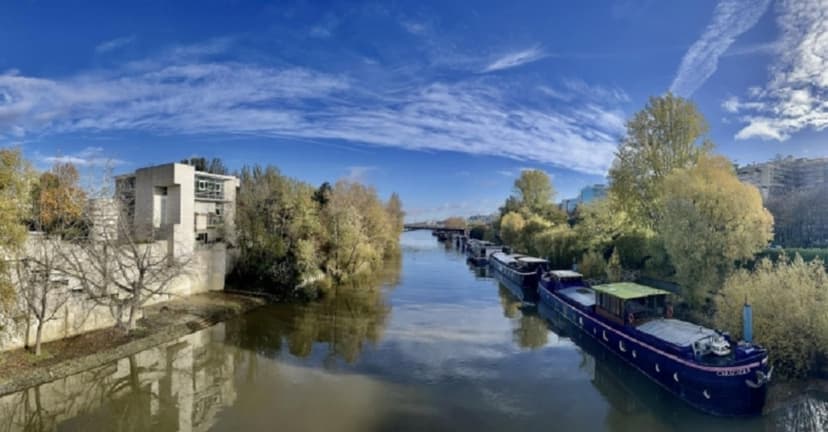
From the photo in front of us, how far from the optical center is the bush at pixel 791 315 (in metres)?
14.4

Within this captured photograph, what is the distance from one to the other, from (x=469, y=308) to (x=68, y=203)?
29315 millimetres

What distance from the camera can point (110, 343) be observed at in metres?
18.6

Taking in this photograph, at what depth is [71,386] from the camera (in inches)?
599

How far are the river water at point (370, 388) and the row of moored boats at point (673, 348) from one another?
1.89ft

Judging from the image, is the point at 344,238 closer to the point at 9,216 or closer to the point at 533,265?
the point at 533,265

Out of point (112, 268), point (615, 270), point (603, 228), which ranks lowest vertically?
point (615, 270)

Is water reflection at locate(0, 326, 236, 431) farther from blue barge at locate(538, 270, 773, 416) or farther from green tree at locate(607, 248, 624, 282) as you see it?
green tree at locate(607, 248, 624, 282)

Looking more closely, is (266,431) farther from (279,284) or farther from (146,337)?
(279,284)

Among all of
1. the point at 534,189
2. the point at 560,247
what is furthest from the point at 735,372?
the point at 534,189

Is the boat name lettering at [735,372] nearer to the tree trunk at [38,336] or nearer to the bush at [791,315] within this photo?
the bush at [791,315]

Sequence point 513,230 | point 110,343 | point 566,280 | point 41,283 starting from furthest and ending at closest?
point 513,230 < point 566,280 < point 110,343 < point 41,283

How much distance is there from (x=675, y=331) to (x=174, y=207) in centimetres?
3166

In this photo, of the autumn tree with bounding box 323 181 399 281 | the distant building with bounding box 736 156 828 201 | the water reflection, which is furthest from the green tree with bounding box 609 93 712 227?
the distant building with bounding box 736 156 828 201

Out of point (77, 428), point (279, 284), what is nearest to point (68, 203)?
point (279, 284)
